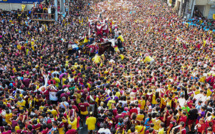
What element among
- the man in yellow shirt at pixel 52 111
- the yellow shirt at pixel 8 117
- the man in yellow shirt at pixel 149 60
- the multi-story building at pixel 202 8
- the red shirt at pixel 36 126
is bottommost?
the yellow shirt at pixel 8 117

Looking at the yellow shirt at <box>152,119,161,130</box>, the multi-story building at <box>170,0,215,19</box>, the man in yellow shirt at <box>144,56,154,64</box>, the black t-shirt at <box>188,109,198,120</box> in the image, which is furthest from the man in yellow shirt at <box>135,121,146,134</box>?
the multi-story building at <box>170,0,215,19</box>

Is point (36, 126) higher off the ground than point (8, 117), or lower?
higher

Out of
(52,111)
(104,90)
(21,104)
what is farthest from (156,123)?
(21,104)

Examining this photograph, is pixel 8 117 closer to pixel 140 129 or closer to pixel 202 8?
pixel 140 129

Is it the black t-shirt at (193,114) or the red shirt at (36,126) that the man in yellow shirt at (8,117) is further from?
the black t-shirt at (193,114)

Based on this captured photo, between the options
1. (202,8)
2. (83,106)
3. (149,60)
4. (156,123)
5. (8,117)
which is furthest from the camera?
(202,8)

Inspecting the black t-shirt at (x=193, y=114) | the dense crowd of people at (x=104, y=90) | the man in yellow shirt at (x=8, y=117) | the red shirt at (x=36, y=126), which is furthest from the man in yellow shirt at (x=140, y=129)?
the man in yellow shirt at (x=8, y=117)

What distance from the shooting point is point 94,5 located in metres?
43.6

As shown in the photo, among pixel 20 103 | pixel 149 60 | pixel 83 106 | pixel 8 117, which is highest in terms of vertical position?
pixel 149 60

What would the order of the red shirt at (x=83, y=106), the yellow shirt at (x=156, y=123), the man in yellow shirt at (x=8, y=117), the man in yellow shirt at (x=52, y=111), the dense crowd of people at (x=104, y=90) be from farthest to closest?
the red shirt at (x=83, y=106)
the man in yellow shirt at (x=8, y=117)
the man in yellow shirt at (x=52, y=111)
the dense crowd of people at (x=104, y=90)
the yellow shirt at (x=156, y=123)

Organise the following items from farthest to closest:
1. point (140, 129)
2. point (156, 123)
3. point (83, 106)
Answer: point (83, 106)
point (156, 123)
point (140, 129)

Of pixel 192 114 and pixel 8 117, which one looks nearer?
pixel 8 117

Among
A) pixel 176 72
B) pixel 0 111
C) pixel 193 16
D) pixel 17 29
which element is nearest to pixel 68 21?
pixel 17 29

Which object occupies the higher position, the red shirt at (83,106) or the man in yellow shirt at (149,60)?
the man in yellow shirt at (149,60)
